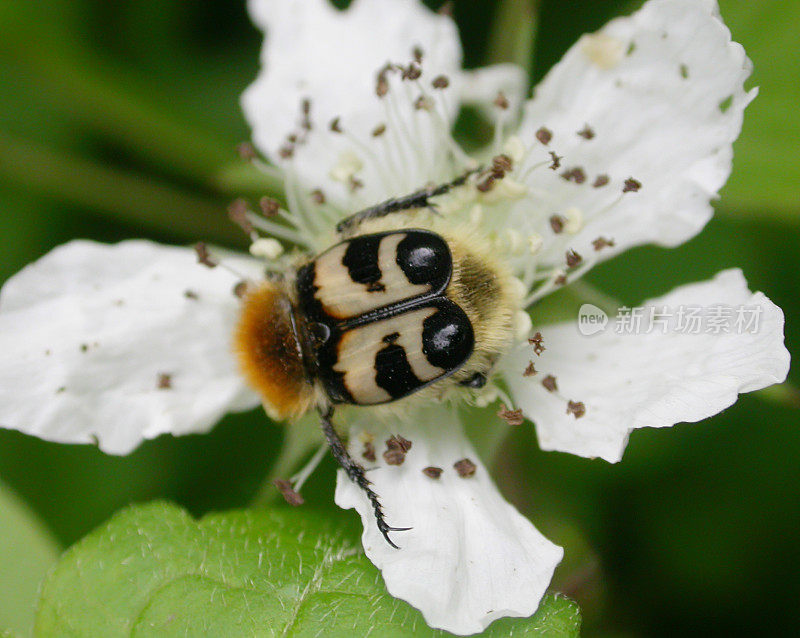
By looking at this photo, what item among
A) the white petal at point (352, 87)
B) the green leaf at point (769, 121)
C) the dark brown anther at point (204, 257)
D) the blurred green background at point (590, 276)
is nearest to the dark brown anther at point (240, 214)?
the dark brown anther at point (204, 257)

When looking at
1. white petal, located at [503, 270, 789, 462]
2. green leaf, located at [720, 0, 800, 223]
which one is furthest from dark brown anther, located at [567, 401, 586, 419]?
green leaf, located at [720, 0, 800, 223]

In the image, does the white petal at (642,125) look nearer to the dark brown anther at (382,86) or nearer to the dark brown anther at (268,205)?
the dark brown anther at (382,86)

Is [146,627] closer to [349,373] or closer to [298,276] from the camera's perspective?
[349,373]

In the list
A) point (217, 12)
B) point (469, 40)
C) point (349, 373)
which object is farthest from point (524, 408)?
point (217, 12)

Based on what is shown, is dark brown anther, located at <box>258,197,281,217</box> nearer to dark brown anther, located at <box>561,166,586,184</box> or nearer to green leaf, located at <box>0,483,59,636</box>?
dark brown anther, located at <box>561,166,586,184</box>

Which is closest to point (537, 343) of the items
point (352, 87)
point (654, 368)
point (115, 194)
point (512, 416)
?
point (512, 416)

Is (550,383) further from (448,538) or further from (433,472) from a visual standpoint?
(448,538)
